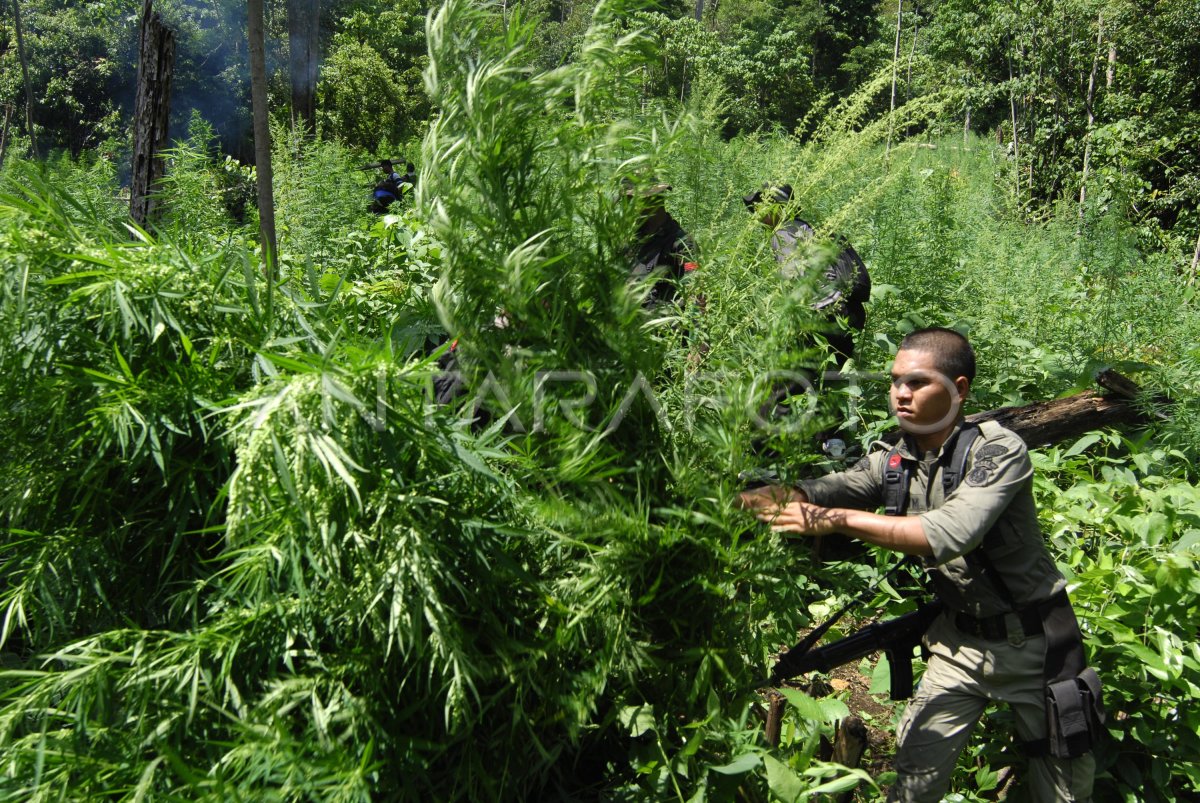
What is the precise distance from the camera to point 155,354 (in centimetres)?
158

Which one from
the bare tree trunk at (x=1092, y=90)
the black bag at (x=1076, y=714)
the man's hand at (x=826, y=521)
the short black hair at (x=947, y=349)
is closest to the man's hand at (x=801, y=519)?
the man's hand at (x=826, y=521)

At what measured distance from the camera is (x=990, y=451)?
2207 mm

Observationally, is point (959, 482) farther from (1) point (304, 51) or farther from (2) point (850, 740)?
(1) point (304, 51)

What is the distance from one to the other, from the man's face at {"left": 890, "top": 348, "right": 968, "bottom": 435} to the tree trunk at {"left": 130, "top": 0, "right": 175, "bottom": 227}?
3.24 m

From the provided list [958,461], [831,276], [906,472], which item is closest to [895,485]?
[906,472]

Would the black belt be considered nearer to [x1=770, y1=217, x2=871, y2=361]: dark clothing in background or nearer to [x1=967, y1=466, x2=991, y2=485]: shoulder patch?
[x1=967, y1=466, x2=991, y2=485]: shoulder patch

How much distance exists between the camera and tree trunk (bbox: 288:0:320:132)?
50.2ft

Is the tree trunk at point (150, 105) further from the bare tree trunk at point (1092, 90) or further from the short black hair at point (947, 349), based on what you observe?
the bare tree trunk at point (1092, 90)

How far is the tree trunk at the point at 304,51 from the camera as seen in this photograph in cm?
1529

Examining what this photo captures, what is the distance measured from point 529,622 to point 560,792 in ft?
0.98

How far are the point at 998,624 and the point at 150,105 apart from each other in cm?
390

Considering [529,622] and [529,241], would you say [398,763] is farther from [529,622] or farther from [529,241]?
[529,241]

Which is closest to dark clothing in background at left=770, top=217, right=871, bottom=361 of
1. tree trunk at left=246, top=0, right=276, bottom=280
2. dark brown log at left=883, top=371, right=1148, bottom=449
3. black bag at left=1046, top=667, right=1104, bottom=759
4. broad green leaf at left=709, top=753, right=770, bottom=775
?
dark brown log at left=883, top=371, right=1148, bottom=449

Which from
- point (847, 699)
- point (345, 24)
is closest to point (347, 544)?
point (847, 699)
